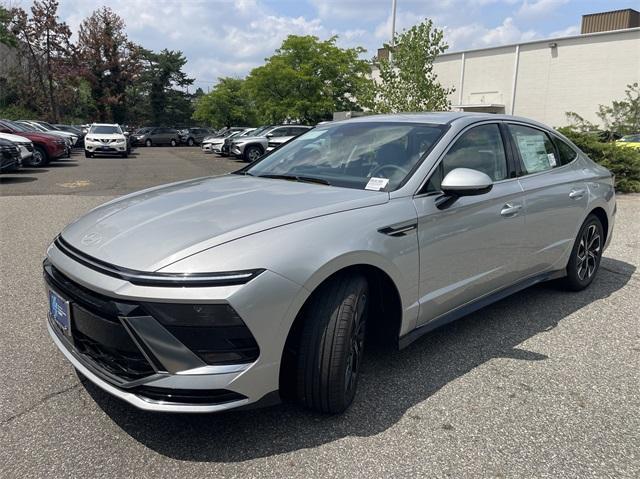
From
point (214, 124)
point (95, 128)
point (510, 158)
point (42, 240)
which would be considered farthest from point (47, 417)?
point (214, 124)

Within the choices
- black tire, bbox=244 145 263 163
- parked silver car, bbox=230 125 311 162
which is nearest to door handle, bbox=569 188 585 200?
parked silver car, bbox=230 125 311 162

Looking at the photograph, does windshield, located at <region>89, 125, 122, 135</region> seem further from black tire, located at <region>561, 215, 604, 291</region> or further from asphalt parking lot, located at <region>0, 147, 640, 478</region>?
black tire, located at <region>561, 215, 604, 291</region>

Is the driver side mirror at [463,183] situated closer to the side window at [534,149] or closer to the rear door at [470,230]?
the rear door at [470,230]

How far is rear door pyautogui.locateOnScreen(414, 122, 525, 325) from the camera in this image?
9.95ft

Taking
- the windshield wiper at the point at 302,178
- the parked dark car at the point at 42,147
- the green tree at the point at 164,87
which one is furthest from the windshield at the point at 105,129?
the green tree at the point at 164,87

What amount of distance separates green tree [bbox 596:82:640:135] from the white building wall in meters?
0.60

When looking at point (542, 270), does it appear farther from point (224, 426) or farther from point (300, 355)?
point (224, 426)

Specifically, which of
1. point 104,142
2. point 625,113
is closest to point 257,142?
point 104,142

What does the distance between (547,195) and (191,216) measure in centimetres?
278

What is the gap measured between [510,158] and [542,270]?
1.00m

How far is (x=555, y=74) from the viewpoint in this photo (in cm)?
3188

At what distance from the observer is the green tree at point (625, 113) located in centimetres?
2781

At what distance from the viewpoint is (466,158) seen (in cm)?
345

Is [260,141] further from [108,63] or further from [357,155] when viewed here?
[108,63]
